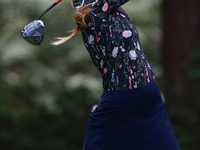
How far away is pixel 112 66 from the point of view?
1889mm

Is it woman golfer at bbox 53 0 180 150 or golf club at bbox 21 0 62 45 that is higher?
golf club at bbox 21 0 62 45

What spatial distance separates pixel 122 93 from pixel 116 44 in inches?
12.0

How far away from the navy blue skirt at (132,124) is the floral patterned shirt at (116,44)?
2.8 inches

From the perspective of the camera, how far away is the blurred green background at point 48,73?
482 centimetres

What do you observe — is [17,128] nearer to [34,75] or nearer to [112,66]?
[34,75]

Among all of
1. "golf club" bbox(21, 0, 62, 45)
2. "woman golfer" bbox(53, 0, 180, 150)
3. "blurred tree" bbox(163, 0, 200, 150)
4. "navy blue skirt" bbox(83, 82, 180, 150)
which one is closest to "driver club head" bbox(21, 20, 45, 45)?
"golf club" bbox(21, 0, 62, 45)

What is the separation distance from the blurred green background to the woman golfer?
105 inches

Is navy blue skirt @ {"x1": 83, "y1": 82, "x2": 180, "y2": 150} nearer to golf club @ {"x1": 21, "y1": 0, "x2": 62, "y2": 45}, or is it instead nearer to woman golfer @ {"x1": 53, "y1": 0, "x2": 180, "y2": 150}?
woman golfer @ {"x1": 53, "y1": 0, "x2": 180, "y2": 150}

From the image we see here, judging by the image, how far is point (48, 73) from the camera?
5.04 m

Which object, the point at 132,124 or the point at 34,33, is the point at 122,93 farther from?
the point at 34,33

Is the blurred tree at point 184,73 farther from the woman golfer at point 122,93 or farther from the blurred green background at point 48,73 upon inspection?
the woman golfer at point 122,93

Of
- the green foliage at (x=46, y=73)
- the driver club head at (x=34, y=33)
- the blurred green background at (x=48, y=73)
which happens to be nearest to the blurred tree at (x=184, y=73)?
the blurred green background at (x=48, y=73)

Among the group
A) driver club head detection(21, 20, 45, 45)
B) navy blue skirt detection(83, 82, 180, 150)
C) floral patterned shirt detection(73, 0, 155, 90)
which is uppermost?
→ driver club head detection(21, 20, 45, 45)

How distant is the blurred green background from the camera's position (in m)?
4.82
